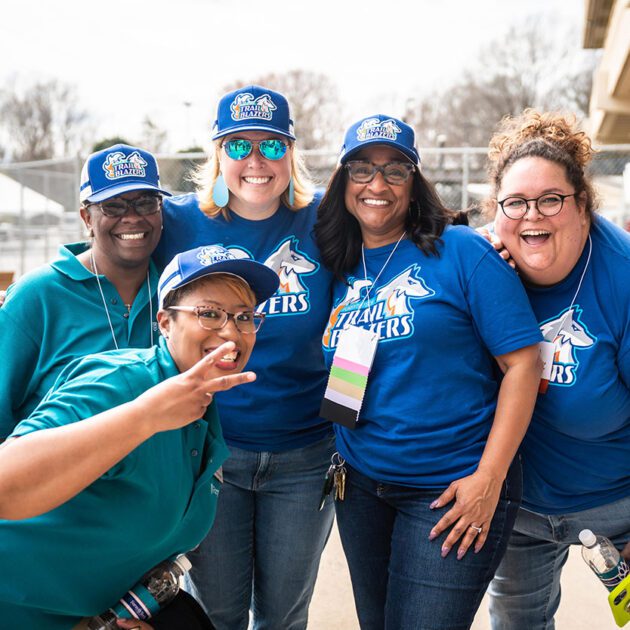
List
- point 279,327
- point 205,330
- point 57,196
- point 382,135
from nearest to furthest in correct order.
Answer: point 205,330 < point 382,135 < point 279,327 < point 57,196

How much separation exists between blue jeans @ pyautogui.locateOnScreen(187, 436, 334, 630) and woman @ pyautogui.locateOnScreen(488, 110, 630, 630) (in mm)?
942

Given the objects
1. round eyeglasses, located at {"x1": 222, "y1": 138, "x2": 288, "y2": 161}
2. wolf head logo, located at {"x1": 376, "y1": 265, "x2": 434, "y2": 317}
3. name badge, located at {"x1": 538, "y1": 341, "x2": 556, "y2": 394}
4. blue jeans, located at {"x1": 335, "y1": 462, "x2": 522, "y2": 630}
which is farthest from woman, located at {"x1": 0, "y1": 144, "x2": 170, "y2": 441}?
name badge, located at {"x1": 538, "y1": 341, "x2": 556, "y2": 394}

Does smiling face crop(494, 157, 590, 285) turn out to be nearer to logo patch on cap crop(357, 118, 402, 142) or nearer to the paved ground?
logo patch on cap crop(357, 118, 402, 142)

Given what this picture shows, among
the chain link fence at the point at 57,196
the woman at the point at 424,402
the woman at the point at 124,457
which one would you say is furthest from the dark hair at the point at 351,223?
the chain link fence at the point at 57,196

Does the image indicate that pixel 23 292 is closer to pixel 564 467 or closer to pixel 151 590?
pixel 151 590

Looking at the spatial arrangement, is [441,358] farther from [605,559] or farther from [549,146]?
[605,559]

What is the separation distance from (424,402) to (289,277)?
2.73ft

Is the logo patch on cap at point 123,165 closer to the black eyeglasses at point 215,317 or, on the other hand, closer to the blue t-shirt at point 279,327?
the blue t-shirt at point 279,327

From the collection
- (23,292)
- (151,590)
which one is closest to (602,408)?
(151,590)

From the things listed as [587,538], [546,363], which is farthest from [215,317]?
[587,538]

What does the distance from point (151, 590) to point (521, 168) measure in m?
1.97

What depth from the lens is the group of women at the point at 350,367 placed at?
6.55 ft

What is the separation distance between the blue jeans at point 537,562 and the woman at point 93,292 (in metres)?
1.77

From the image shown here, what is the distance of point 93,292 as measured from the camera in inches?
101
